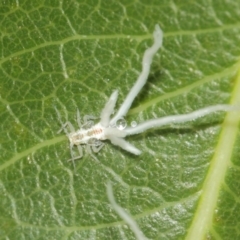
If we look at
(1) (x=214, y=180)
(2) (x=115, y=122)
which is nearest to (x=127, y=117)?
(2) (x=115, y=122)

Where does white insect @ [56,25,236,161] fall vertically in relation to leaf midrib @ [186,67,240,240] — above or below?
above

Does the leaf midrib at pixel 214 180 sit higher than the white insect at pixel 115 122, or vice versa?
the white insect at pixel 115 122

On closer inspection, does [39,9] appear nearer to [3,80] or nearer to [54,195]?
[3,80]

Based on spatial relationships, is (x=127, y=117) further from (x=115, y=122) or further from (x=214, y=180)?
(x=214, y=180)

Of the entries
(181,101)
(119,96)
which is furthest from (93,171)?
(181,101)
